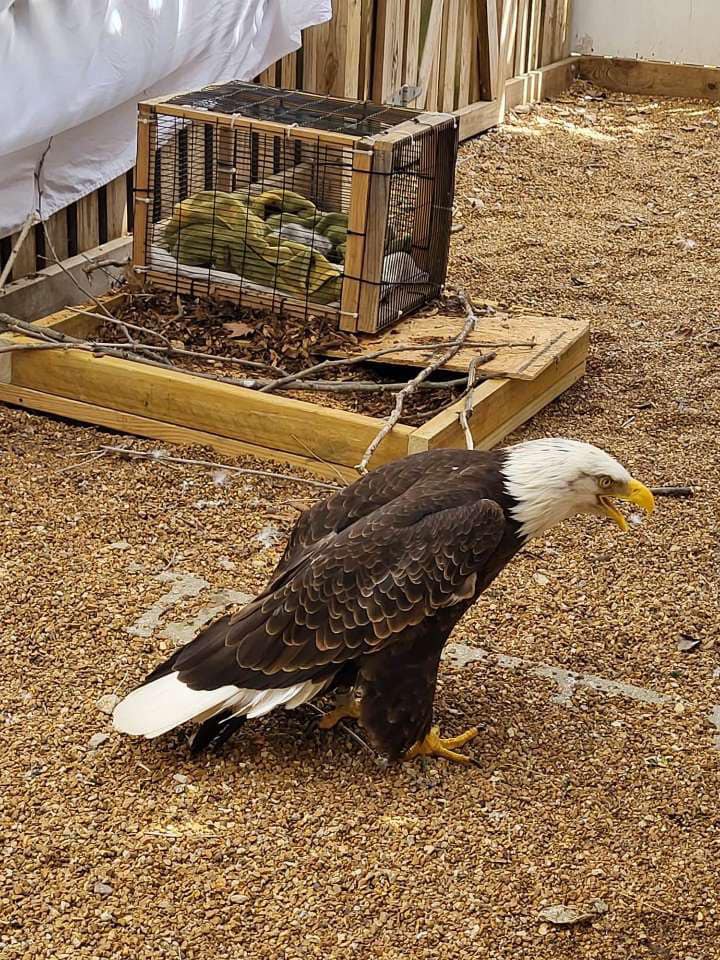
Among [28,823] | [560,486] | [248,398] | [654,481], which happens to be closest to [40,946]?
[28,823]

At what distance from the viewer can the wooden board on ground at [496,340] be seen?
496 cm

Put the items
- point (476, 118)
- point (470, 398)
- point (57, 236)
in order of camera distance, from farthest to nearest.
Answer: point (476, 118), point (57, 236), point (470, 398)

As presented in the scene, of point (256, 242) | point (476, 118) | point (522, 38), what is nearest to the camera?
point (256, 242)

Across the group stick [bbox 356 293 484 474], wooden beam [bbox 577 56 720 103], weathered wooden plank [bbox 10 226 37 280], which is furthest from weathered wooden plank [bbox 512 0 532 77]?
weathered wooden plank [bbox 10 226 37 280]

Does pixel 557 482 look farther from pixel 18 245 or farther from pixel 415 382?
pixel 18 245

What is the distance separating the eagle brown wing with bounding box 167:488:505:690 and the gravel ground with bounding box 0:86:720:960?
259 mm

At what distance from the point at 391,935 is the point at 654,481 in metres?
2.43

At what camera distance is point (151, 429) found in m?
4.86

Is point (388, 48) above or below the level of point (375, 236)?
above

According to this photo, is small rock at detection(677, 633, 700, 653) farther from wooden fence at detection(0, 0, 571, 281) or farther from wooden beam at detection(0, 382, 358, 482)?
wooden fence at detection(0, 0, 571, 281)

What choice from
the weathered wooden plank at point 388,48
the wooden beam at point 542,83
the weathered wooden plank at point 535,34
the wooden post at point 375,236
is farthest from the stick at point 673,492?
the weathered wooden plank at point 535,34

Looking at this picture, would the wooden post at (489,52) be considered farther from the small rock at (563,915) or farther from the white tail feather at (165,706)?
the small rock at (563,915)

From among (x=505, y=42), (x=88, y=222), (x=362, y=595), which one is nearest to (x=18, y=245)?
(x=88, y=222)

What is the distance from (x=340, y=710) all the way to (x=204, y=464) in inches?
61.3
